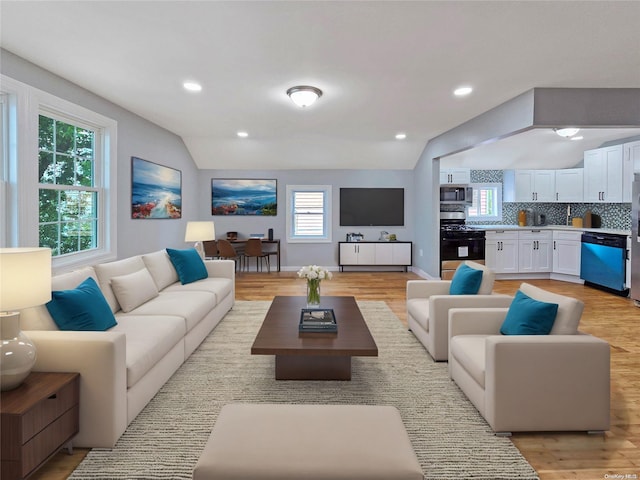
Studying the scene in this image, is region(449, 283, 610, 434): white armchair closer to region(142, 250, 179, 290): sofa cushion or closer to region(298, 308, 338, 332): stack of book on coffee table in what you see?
region(298, 308, 338, 332): stack of book on coffee table

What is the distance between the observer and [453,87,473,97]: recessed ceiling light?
3.68 m

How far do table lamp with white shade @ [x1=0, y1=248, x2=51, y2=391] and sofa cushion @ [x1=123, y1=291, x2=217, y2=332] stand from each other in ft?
4.22

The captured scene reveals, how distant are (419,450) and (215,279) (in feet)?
10.4

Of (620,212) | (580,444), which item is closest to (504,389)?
(580,444)

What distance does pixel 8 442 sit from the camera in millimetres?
1569

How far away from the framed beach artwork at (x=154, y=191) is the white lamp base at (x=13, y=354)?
10.6 feet

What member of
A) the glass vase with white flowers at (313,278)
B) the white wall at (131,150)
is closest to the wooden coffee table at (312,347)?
the glass vase with white flowers at (313,278)

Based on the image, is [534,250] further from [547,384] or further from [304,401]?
[304,401]

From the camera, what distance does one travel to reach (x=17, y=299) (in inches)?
69.0

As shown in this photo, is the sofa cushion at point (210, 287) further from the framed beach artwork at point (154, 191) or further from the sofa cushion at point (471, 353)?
the sofa cushion at point (471, 353)

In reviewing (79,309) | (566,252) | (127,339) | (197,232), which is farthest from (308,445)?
(566,252)

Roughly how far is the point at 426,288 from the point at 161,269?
281 centimetres

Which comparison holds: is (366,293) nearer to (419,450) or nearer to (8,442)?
(419,450)

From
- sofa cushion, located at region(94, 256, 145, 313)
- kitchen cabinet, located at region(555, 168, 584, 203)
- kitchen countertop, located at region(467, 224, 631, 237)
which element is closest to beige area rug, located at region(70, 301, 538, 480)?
sofa cushion, located at region(94, 256, 145, 313)
